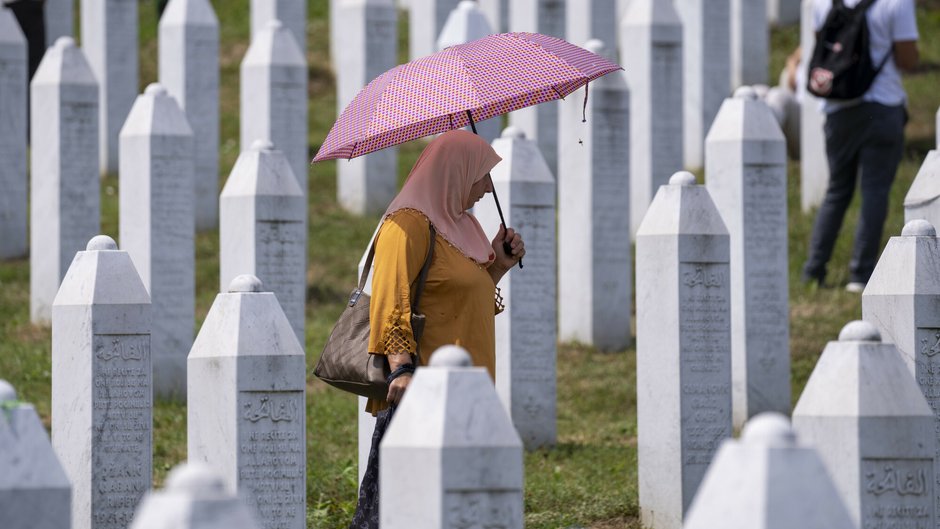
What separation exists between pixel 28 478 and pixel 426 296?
5.72 ft

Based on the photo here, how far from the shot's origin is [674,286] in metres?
7.25

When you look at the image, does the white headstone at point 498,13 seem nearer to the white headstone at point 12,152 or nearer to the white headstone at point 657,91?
the white headstone at point 657,91

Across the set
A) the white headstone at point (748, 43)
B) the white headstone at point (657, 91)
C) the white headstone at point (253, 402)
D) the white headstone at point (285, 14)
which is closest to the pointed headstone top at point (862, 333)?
the white headstone at point (253, 402)

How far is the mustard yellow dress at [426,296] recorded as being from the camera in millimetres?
5809

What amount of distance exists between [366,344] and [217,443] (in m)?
0.70

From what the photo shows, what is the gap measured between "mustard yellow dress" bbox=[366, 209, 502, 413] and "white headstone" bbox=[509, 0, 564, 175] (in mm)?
7374

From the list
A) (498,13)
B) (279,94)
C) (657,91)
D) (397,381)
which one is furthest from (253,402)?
(498,13)

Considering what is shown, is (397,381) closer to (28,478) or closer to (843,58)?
(28,478)

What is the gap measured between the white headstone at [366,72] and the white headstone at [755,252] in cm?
434

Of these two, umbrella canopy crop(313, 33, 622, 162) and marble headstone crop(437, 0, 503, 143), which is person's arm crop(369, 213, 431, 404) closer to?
umbrella canopy crop(313, 33, 622, 162)

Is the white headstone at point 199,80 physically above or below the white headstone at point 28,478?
above

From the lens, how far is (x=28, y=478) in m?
4.62

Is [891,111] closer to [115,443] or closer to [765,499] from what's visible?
[115,443]

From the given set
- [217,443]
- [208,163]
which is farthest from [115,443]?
[208,163]
